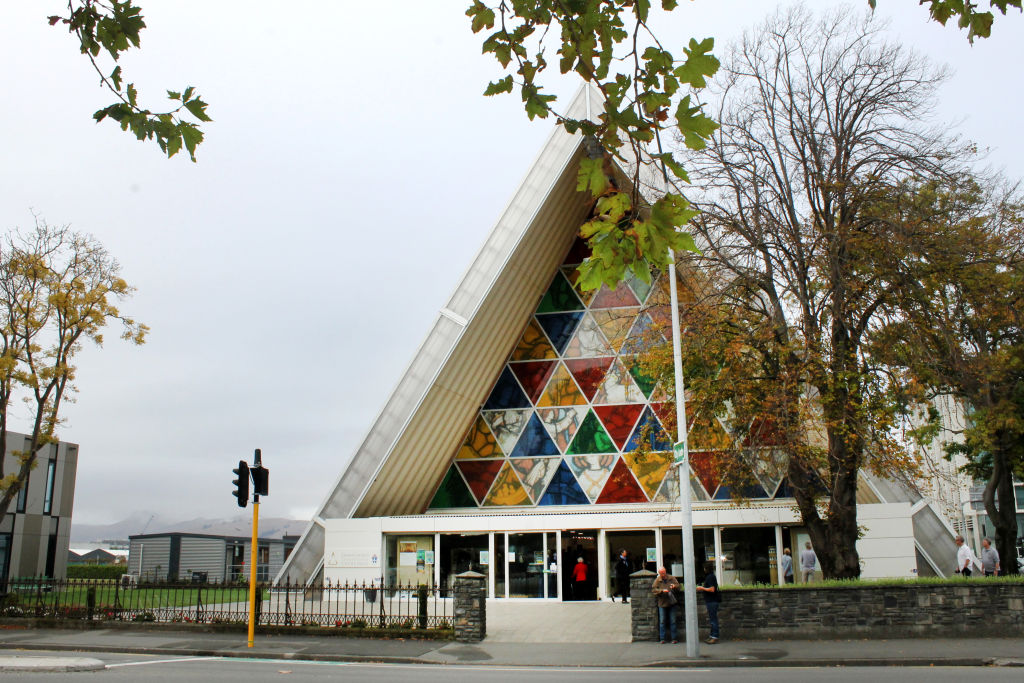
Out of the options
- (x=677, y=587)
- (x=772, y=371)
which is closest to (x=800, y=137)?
(x=772, y=371)

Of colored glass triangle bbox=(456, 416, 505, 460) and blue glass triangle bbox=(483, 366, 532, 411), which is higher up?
blue glass triangle bbox=(483, 366, 532, 411)

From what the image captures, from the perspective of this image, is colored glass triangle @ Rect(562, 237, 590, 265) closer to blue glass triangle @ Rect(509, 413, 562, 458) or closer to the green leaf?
blue glass triangle @ Rect(509, 413, 562, 458)

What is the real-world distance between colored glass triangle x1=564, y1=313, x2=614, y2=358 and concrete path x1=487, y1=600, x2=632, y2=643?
7404 mm

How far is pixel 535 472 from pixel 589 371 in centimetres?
331

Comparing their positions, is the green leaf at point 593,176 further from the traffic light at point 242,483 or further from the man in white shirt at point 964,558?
the man in white shirt at point 964,558

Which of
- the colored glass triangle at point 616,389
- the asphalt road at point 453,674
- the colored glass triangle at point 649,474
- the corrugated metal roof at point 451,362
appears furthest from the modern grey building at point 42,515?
the asphalt road at point 453,674

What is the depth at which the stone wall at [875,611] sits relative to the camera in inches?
536

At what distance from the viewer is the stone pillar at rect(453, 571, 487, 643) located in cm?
1492

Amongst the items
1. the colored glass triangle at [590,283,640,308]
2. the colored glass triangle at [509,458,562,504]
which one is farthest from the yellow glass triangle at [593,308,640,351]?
the colored glass triangle at [509,458,562,504]

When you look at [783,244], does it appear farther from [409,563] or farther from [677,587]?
Result: [409,563]

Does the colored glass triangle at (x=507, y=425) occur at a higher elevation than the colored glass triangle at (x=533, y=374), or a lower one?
lower

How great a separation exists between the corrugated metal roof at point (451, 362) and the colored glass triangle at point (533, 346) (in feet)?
6.21

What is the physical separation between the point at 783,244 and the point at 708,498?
9.27 meters

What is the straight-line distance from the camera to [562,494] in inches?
950
